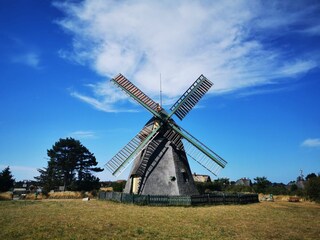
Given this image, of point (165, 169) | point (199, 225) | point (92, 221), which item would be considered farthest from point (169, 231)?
point (165, 169)

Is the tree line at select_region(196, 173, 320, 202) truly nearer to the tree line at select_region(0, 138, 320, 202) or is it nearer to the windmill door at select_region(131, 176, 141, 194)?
the tree line at select_region(0, 138, 320, 202)

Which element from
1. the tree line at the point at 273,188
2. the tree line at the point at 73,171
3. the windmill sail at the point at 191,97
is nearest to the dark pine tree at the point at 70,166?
the tree line at the point at 73,171

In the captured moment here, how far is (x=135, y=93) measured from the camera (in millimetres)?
24078

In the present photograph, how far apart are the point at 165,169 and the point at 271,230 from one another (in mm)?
11231

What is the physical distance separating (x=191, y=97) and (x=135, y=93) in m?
5.27

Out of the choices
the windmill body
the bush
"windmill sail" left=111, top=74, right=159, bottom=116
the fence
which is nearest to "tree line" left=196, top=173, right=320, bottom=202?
Result: the bush

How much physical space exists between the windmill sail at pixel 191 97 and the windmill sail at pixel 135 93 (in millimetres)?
1760

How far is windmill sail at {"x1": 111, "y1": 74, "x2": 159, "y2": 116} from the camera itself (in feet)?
77.8

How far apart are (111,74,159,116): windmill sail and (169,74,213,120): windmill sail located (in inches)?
69.3

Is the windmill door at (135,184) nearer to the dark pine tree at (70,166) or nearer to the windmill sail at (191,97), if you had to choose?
the windmill sail at (191,97)

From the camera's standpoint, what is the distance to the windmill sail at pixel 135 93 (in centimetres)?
2372

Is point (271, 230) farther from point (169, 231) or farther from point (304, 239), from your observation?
point (169, 231)

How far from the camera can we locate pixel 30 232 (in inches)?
407

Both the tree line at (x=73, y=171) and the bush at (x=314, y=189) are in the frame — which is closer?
the bush at (x=314, y=189)
